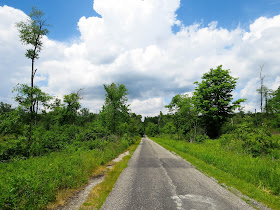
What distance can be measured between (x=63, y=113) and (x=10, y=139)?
24586 mm

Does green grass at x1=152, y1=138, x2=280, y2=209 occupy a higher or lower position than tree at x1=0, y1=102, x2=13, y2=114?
lower

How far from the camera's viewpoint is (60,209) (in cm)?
551

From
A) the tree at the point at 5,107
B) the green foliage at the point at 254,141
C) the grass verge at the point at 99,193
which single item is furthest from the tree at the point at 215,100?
the tree at the point at 5,107

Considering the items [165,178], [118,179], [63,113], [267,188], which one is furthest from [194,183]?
[63,113]

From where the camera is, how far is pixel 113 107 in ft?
84.5

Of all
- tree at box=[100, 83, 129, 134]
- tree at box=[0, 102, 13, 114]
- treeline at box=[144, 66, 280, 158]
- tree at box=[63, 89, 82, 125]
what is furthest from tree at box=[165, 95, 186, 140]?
tree at box=[0, 102, 13, 114]

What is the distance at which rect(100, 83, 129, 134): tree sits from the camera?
25703mm

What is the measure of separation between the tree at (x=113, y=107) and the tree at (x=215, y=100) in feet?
54.7

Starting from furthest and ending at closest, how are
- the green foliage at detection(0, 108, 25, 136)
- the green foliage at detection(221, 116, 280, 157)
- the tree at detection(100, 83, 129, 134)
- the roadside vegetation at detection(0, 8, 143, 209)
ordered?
the tree at detection(100, 83, 129, 134)
the green foliage at detection(221, 116, 280, 157)
the green foliage at detection(0, 108, 25, 136)
the roadside vegetation at detection(0, 8, 143, 209)

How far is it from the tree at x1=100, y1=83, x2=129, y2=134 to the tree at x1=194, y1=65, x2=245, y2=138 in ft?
54.7

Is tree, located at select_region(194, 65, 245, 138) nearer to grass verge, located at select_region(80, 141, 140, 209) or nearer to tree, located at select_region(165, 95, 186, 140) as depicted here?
tree, located at select_region(165, 95, 186, 140)

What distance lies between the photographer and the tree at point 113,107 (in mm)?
25703

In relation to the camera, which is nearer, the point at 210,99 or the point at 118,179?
the point at 118,179

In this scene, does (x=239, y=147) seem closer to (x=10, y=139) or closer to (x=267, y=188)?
(x=267, y=188)
